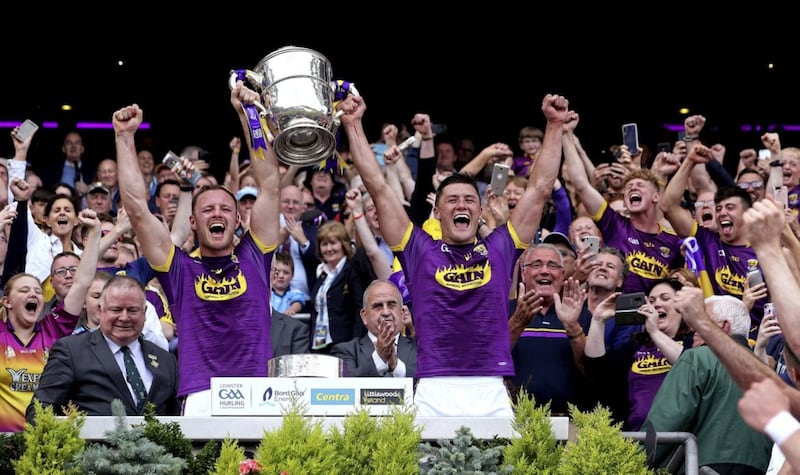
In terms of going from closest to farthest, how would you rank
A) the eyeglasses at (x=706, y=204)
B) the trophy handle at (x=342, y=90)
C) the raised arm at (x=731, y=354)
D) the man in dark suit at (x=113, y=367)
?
the raised arm at (x=731, y=354) < the man in dark suit at (x=113, y=367) < the trophy handle at (x=342, y=90) < the eyeglasses at (x=706, y=204)

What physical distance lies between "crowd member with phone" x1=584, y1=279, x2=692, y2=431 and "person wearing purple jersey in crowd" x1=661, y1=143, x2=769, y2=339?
179 centimetres

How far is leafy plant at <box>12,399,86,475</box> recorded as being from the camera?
5.40 metres

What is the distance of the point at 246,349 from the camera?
7305mm

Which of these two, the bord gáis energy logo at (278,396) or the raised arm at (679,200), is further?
the raised arm at (679,200)

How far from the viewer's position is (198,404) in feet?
23.4

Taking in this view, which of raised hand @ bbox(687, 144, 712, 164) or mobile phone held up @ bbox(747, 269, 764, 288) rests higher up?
raised hand @ bbox(687, 144, 712, 164)

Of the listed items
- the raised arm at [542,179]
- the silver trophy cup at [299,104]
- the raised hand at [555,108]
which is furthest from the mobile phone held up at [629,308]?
the silver trophy cup at [299,104]

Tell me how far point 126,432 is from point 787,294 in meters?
2.87

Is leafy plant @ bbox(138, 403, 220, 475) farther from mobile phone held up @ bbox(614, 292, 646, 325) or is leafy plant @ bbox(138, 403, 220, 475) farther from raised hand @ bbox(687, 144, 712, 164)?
raised hand @ bbox(687, 144, 712, 164)

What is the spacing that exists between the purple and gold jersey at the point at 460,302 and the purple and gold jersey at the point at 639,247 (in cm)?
277

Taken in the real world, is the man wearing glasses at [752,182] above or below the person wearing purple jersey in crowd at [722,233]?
above

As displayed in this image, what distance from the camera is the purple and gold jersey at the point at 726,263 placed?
32.3ft

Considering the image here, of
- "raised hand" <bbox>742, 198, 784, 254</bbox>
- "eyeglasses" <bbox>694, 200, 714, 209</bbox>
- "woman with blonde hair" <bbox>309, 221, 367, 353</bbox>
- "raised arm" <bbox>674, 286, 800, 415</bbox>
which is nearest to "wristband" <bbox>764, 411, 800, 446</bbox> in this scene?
"raised arm" <bbox>674, 286, 800, 415</bbox>

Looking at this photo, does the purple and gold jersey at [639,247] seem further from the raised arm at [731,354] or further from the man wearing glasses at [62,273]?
the raised arm at [731,354]
